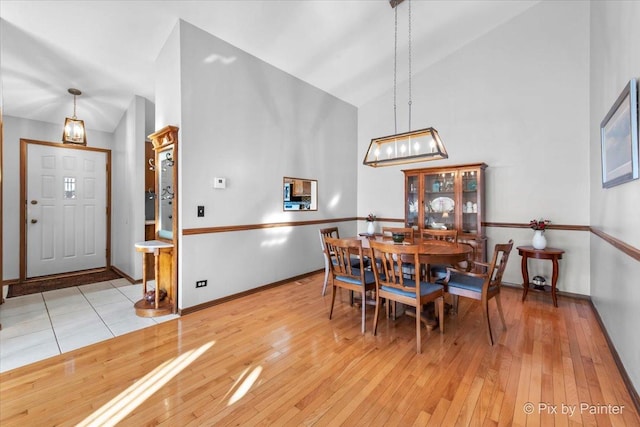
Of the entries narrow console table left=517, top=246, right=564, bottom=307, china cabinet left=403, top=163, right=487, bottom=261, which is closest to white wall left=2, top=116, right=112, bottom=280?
china cabinet left=403, top=163, right=487, bottom=261

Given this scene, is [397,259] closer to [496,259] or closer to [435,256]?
[435,256]

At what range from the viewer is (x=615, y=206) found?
2.19m

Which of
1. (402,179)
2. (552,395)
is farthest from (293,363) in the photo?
(402,179)

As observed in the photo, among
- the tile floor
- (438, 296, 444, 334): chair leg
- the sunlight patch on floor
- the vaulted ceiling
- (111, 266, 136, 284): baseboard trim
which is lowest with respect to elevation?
the sunlight patch on floor

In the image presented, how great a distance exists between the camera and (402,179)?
502cm

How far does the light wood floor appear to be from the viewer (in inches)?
62.2

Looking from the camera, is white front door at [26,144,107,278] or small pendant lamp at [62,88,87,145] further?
white front door at [26,144,107,278]

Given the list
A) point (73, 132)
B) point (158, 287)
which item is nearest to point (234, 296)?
point (158, 287)

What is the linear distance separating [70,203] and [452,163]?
20.9 feet

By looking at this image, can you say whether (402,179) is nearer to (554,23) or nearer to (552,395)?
(554,23)

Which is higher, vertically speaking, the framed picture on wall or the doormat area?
the framed picture on wall

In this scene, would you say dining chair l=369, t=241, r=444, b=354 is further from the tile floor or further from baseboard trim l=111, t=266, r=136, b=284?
baseboard trim l=111, t=266, r=136, b=284

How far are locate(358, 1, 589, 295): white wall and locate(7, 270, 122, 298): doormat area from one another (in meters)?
5.63

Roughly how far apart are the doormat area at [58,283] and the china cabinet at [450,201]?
5.02 m
